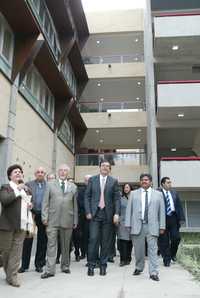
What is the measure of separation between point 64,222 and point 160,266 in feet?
8.02

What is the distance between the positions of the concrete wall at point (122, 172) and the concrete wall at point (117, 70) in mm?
6312

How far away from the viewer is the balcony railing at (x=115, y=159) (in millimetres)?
23203

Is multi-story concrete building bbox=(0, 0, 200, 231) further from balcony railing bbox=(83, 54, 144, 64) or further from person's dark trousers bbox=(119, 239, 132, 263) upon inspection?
person's dark trousers bbox=(119, 239, 132, 263)

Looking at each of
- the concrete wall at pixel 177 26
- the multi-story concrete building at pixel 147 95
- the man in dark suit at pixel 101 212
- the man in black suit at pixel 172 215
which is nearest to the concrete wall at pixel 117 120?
the multi-story concrete building at pixel 147 95

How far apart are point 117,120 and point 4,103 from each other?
13416mm

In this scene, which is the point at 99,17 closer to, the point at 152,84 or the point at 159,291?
the point at 152,84

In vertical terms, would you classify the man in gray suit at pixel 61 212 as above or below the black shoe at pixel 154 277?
above

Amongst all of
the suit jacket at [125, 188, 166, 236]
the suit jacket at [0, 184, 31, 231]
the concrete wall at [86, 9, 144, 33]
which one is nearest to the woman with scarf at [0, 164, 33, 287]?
the suit jacket at [0, 184, 31, 231]

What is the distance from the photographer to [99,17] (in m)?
26.4

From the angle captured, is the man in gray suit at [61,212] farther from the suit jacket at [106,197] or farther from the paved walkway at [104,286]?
the paved walkway at [104,286]

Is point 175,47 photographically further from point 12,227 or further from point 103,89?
point 12,227

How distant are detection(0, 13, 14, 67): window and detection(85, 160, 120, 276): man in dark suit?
22.8 feet

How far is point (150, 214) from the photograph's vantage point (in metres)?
6.02

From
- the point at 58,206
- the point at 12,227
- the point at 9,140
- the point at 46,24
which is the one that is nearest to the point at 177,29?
the point at 46,24
